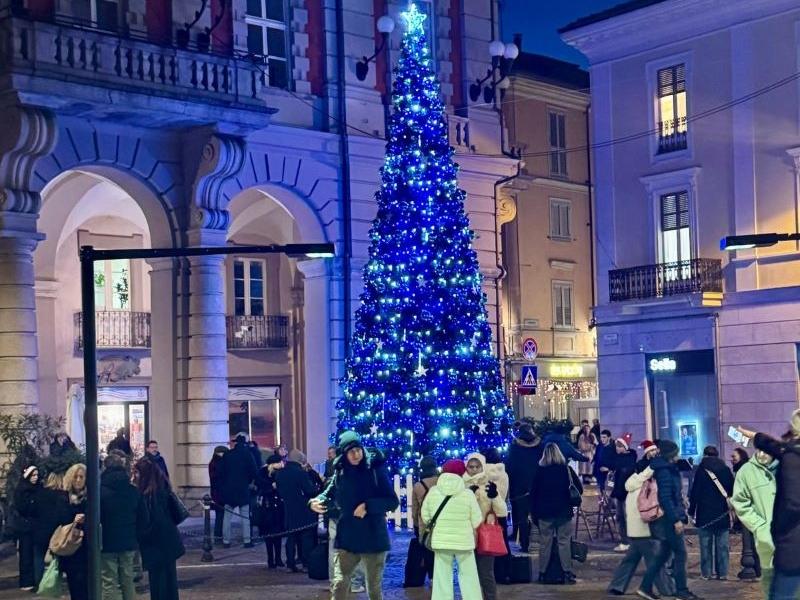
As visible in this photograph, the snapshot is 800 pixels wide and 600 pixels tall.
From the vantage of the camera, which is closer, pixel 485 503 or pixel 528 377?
pixel 485 503

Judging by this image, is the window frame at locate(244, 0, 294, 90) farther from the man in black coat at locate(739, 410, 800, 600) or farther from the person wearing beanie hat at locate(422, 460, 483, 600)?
the man in black coat at locate(739, 410, 800, 600)

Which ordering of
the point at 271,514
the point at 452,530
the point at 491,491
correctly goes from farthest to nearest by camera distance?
the point at 271,514, the point at 491,491, the point at 452,530

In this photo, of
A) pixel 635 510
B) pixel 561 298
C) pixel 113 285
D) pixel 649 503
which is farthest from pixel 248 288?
pixel 649 503

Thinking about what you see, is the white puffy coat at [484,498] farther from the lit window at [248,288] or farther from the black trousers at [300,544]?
the lit window at [248,288]

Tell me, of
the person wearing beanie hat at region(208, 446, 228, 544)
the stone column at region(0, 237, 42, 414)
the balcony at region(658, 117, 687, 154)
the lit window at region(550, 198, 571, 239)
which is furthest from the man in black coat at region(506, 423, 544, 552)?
the lit window at region(550, 198, 571, 239)

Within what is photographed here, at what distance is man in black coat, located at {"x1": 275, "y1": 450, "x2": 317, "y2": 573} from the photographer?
19188mm

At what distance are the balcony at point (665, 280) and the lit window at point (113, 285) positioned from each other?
38.3ft

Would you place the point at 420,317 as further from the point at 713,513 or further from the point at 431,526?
the point at 431,526

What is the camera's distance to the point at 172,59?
25.2m

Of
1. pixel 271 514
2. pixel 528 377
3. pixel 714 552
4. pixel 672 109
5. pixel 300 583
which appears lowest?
pixel 300 583

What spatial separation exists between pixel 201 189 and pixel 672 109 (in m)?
14.1

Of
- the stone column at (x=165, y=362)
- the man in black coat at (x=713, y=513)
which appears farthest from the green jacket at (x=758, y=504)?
the stone column at (x=165, y=362)

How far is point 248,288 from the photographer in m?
37.2

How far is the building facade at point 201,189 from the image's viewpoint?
952 inches
